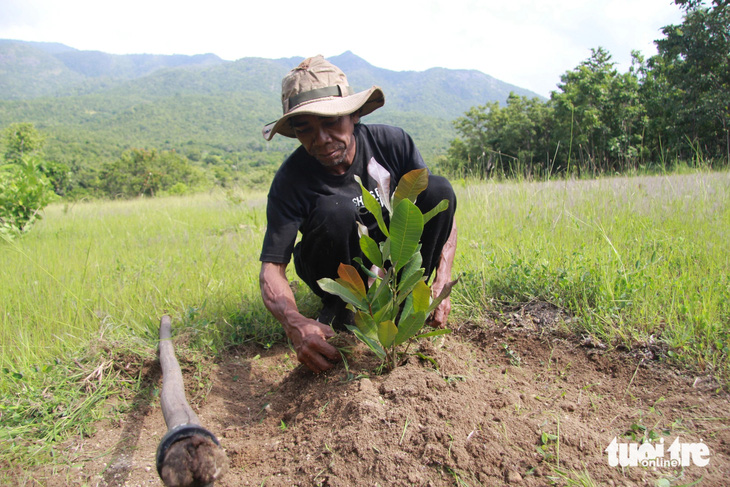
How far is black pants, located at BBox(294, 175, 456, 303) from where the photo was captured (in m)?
2.00

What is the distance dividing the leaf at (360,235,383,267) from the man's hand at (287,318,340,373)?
398 millimetres

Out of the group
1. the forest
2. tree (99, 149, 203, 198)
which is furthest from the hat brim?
tree (99, 149, 203, 198)

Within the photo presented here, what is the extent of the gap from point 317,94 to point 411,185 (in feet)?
2.55

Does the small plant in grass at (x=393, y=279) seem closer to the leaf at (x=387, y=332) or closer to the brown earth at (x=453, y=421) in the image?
the leaf at (x=387, y=332)

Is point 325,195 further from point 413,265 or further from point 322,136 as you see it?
point 413,265

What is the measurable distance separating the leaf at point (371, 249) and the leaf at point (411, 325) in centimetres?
21

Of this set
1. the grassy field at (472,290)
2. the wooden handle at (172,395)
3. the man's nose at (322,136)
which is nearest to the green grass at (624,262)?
the grassy field at (472,290)

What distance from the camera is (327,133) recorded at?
1.91 meters

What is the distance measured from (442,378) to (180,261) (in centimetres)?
260

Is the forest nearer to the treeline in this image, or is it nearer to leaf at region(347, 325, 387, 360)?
the treeline

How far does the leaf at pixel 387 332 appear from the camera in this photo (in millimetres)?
1406

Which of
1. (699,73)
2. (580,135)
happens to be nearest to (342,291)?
(699,73)

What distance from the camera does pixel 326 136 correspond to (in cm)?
191

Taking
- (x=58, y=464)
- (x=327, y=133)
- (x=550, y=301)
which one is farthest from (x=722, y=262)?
(x=58, y=464)
